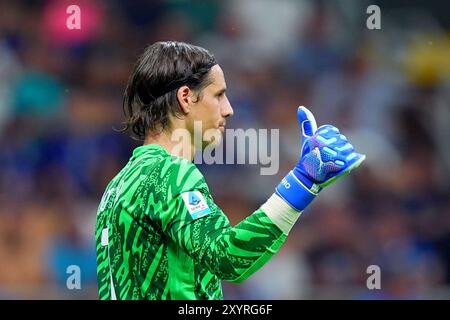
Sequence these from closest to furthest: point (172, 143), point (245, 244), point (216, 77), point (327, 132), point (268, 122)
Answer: point (245, 244) → point (327, 132) → point (172, 143) → point (216, 77) → point (268, 122)

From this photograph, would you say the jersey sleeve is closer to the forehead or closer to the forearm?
the forearm

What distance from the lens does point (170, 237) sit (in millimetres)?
2707

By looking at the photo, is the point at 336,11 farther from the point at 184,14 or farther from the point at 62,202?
the point at 62,202

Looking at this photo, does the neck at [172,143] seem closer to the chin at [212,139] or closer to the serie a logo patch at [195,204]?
the chin at [212,139]

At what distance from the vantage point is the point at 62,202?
267 inches

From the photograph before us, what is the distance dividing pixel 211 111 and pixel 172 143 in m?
0.19

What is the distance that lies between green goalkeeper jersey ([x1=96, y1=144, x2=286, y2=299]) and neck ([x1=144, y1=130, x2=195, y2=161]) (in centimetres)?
7

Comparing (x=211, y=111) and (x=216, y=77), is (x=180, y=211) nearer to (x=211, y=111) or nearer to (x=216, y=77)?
(x=211, y=111)

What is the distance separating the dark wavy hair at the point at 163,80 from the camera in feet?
10.0

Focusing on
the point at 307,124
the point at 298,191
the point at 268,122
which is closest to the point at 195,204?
the point at 298,191

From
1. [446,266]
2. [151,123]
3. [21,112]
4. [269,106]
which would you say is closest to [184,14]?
[269,106]

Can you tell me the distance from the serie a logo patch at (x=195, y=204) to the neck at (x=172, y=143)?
329 mm

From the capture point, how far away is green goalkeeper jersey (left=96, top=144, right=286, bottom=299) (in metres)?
2.58
